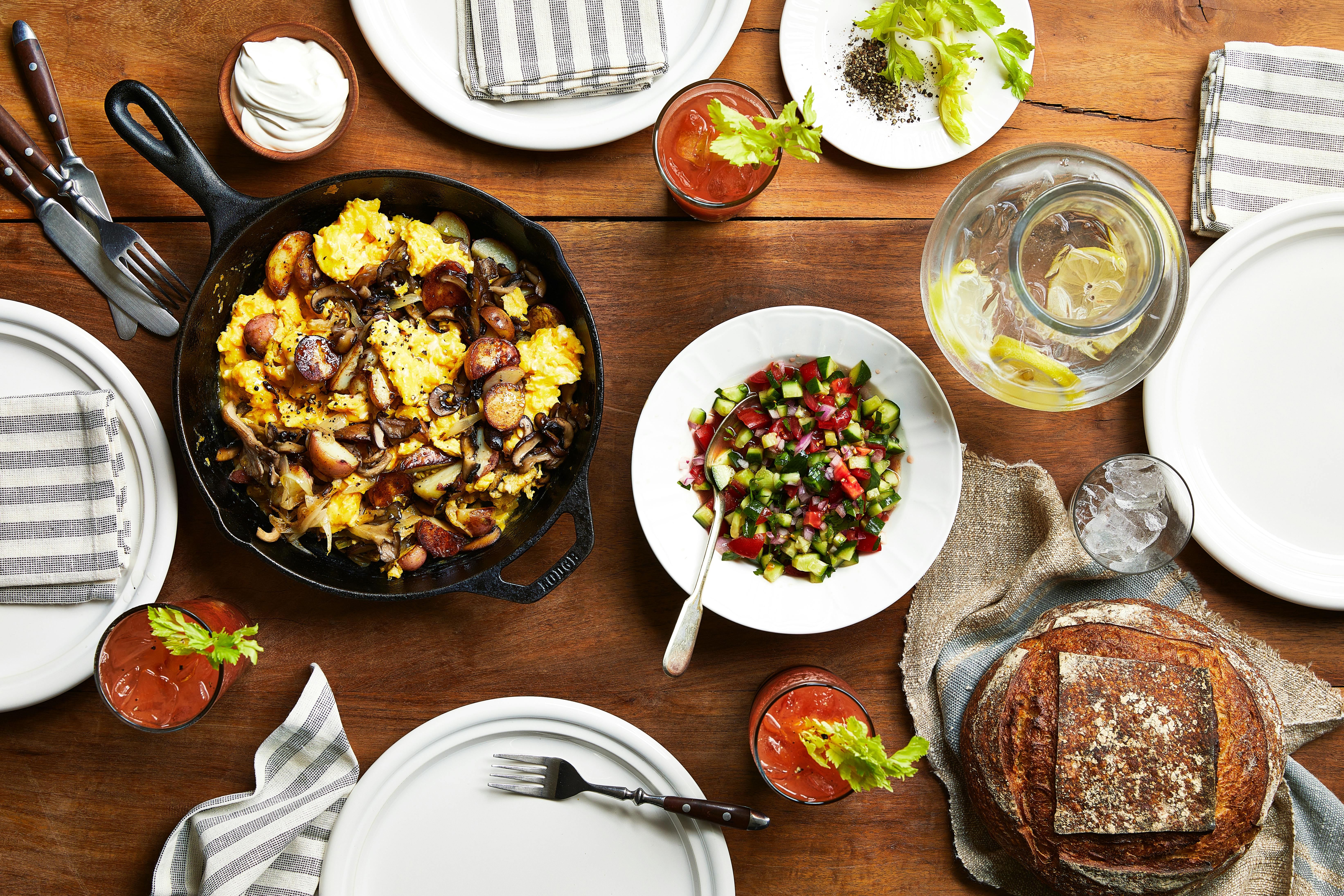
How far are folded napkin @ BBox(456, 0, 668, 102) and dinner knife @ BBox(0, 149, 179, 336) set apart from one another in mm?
1354

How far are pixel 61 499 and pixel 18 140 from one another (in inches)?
48.0

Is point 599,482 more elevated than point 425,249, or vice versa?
point 425,249

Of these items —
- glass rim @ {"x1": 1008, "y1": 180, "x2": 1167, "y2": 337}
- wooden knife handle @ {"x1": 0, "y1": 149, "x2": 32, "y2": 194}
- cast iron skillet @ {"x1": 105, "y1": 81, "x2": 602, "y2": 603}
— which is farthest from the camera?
wooden knife handle @ {"x1": 0, "y1": 149, "x2": 32, "y2": 194}

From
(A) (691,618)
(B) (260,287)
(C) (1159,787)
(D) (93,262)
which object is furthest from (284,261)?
(C) (1159,787)

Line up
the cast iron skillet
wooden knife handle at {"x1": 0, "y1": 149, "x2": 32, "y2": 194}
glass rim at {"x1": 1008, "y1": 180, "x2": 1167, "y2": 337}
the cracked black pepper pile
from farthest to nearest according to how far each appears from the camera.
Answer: the cracked black pepper pile, wooden knife handle at {"x1": 0, "y1": 149, "x2": 32, "y2": 194}, the cast iron skillet, glass rim at {"x1": 1008, "y1": 180, "x2": 1167, "y2": 337}

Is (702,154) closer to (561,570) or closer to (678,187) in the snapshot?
(678,187)

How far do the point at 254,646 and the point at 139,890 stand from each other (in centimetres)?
122

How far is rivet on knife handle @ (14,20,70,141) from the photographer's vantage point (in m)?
2.72

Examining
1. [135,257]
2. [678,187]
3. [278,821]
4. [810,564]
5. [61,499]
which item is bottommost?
[278,821]

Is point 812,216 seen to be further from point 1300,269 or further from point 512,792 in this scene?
point 512,792

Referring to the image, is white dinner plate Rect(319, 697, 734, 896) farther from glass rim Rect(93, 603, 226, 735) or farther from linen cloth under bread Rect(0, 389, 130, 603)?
linen cloth under bread Rect(0, 389, 130, 603)

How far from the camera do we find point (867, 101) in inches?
111

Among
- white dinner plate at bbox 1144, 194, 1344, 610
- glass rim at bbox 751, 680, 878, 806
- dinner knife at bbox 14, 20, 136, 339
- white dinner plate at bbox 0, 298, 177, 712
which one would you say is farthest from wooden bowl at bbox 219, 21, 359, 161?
white dinner plate at bbox 1144, 194, 1344, 610

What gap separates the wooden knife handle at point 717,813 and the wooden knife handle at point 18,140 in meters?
3.03
